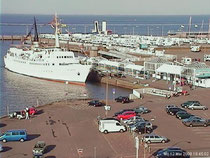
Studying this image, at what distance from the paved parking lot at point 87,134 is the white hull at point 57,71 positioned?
15517 mm

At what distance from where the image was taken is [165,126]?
1781cm

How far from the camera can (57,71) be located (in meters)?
39.3

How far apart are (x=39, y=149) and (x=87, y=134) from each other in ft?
10.4

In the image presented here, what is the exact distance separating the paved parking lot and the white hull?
50.9 ft

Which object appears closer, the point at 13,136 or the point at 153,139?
the point at 153,139

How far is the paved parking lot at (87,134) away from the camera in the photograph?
47.4 feet

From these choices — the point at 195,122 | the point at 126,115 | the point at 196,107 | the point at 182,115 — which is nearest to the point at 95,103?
the point at 126,115

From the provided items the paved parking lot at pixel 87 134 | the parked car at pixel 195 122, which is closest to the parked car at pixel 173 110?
the paved parking lot at pixel 87 134

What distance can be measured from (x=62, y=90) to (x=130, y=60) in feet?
31.7

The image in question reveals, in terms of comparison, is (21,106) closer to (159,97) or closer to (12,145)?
(159,97)

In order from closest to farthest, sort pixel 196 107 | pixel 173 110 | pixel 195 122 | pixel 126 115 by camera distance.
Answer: pixel 195 122
pixel 126 115
pixel 173 110
pixel 196 107

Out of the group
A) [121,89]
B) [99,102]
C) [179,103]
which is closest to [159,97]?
[179,103]

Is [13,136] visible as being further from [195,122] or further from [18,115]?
[195,122]

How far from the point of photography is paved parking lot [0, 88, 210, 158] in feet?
47.4
